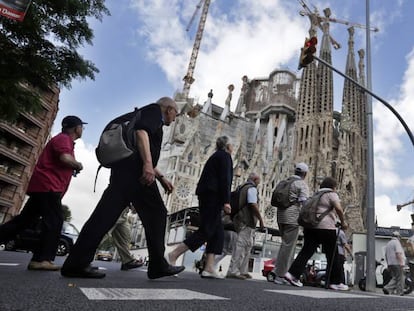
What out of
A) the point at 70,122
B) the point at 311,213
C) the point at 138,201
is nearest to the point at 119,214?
the point at 138,201

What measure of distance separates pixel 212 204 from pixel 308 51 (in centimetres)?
586

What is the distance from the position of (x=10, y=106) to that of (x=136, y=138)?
16.7 feet

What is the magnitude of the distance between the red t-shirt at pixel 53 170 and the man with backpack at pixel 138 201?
3.13 ft

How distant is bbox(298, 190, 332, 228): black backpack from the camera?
197 inches

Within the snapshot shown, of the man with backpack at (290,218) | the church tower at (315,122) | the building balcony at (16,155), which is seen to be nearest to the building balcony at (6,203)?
the building balcony at (16,155)

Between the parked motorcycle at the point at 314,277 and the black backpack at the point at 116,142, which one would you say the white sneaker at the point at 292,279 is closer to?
the black backpack at the point at 116,142

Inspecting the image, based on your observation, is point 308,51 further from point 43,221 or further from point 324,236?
point 43,221

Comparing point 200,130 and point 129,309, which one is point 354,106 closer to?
point 200,130

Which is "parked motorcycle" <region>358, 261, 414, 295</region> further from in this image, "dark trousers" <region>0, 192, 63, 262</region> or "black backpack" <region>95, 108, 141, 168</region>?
"black backpack" <region>95, 108, 141, 168</region>

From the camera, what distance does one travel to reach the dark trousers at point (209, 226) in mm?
4609

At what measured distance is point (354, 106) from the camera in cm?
6156

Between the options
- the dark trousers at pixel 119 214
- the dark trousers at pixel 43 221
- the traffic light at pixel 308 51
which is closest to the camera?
the dark trousers at pixel 119 214

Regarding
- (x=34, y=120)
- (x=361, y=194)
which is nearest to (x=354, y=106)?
(x=361, y=194)

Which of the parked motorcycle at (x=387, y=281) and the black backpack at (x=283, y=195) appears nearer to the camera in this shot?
the black backpack at (x=283, y=195)
